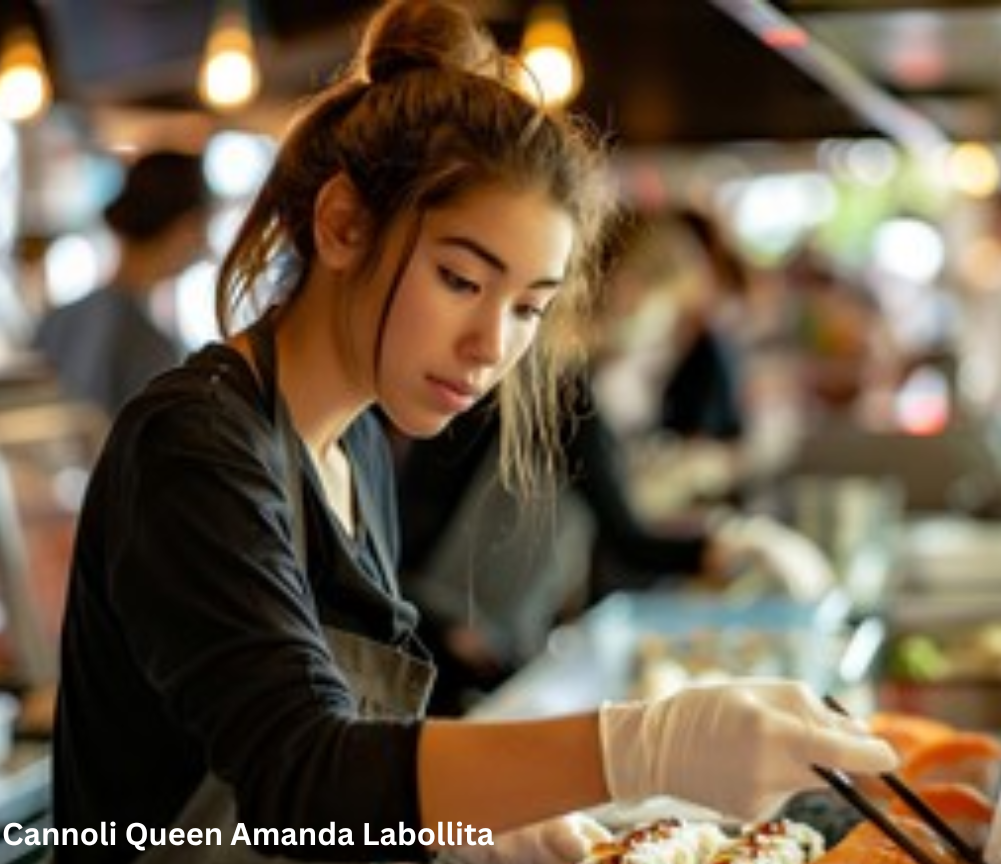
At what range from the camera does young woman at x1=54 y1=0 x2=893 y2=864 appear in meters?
1.53

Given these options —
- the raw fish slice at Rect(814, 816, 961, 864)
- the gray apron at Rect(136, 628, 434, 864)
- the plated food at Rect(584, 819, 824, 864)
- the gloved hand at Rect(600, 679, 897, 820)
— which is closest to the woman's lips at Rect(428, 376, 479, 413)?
the gray apron at Rect(136, 628, 434, 864)

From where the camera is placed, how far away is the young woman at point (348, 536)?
1529mm

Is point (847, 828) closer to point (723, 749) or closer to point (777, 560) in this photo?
point (723, 749)

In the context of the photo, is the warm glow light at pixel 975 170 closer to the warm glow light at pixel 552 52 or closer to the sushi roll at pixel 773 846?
the warm glow light at pixel 552 52

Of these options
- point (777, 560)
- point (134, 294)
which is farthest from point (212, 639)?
point (134, 294)

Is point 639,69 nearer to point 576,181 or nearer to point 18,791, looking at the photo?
point 18,791

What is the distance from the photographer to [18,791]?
268 cm

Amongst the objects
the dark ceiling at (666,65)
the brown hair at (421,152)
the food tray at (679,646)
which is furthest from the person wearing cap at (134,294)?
the brown hair at (421,152)

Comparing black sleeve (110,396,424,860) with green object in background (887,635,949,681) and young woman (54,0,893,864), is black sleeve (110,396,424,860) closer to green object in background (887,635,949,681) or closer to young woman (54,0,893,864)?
young woman (54,0,893,864)

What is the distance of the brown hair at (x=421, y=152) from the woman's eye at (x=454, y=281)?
0.04 m

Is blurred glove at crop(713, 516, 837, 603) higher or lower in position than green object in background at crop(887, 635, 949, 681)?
higher

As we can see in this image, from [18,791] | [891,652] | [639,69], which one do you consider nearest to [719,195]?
[639,69]

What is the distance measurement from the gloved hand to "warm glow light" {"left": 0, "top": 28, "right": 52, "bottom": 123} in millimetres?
3956

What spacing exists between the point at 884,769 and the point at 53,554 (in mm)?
2539
